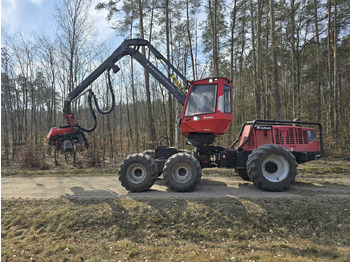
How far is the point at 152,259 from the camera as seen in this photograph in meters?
4.11

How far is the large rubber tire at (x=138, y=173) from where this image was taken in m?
6.83

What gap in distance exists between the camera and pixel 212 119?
6.88 m

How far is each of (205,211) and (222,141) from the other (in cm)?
1054

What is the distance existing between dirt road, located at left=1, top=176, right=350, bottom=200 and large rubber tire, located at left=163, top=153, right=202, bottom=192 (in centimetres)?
23

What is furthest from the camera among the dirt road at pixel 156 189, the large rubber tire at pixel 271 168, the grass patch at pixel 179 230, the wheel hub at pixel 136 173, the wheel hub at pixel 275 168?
the wheel hub at pixel 136 173

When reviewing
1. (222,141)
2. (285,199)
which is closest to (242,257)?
(285,199)

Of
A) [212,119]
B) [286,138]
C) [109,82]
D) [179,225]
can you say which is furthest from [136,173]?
[286,138]

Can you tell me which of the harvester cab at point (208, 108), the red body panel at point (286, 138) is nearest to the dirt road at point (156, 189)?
the red body panel at point (286, 138)

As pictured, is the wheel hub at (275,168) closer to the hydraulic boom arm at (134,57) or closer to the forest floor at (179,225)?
the forest floor at (179,225)

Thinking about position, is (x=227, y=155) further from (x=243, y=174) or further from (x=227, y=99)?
(x=227, y=99)

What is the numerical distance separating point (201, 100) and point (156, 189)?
125 inches

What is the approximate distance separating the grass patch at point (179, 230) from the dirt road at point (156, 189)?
1.74 ft

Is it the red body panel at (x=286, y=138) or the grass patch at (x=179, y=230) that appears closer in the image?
the grass patch at (x=179, y=230)

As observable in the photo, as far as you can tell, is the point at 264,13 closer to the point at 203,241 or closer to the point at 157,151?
the point at 157,151
